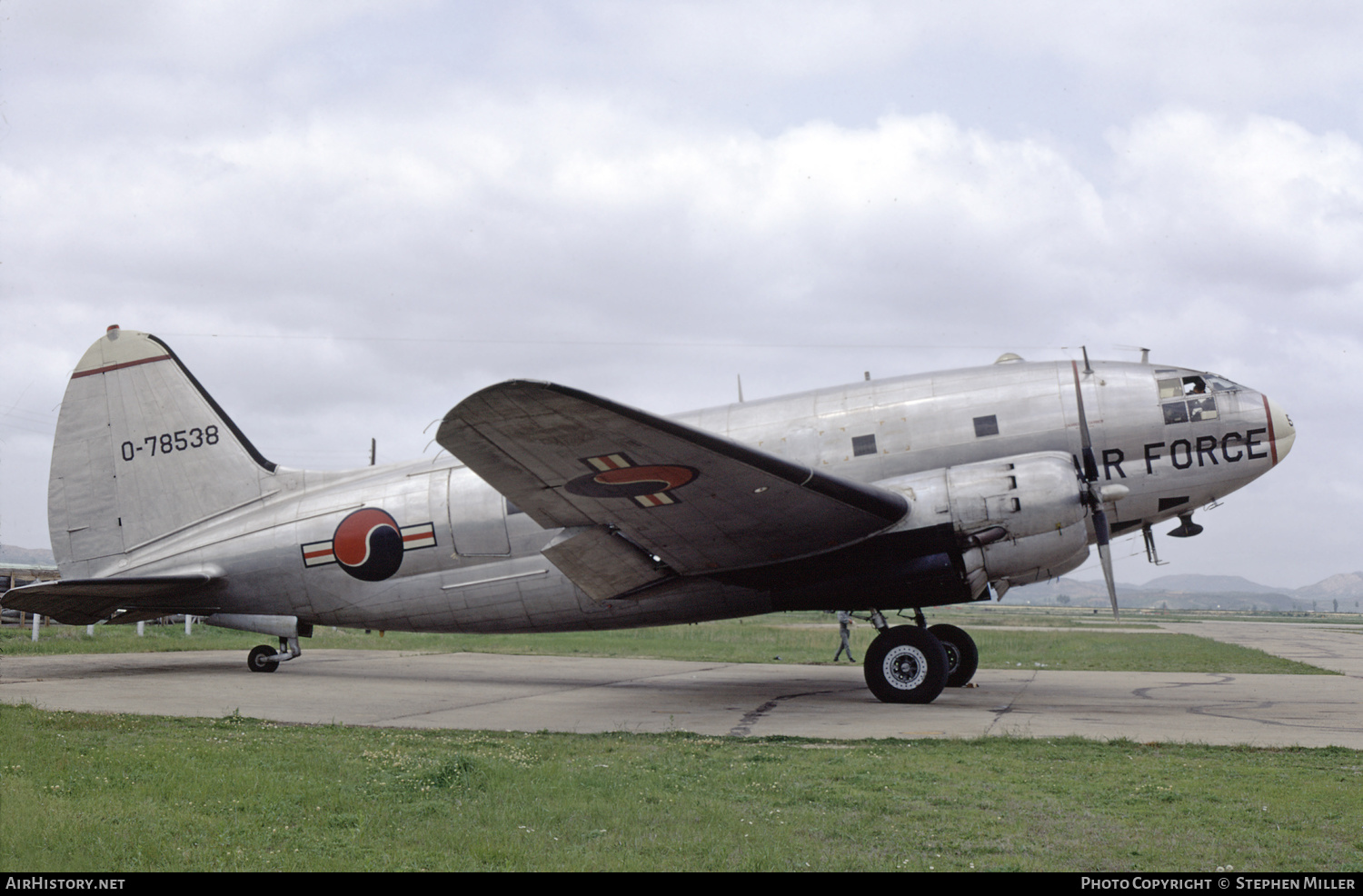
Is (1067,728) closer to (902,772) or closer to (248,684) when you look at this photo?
(902,772)

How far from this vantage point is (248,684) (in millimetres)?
15906

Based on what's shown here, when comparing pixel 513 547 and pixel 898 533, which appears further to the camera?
pixel 513 547

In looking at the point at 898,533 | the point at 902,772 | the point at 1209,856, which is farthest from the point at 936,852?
the point at 898,533

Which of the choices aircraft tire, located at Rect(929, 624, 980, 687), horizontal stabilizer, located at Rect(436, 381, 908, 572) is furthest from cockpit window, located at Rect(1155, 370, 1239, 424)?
aircraft tire, located at Rect(929, 624, 980, 687)

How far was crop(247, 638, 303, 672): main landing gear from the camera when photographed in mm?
17797

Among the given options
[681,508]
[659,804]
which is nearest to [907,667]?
[681,508]

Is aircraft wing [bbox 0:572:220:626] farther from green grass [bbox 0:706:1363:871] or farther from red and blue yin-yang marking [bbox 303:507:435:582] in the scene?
green grass [bbox 0:706:1363:871]

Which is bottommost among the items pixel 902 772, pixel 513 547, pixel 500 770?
pixel 902 772

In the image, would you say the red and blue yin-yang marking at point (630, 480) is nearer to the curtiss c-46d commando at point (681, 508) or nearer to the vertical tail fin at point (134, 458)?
the curtiss c-46d commando at point (681, 508)

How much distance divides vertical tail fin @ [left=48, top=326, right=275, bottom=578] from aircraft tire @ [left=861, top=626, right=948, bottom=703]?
39.1ft

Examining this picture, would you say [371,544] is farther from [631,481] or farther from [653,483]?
[653,483]

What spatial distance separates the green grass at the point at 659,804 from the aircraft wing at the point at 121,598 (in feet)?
24.6

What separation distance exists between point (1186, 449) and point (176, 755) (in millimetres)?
13177

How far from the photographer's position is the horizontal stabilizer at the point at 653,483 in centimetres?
983
